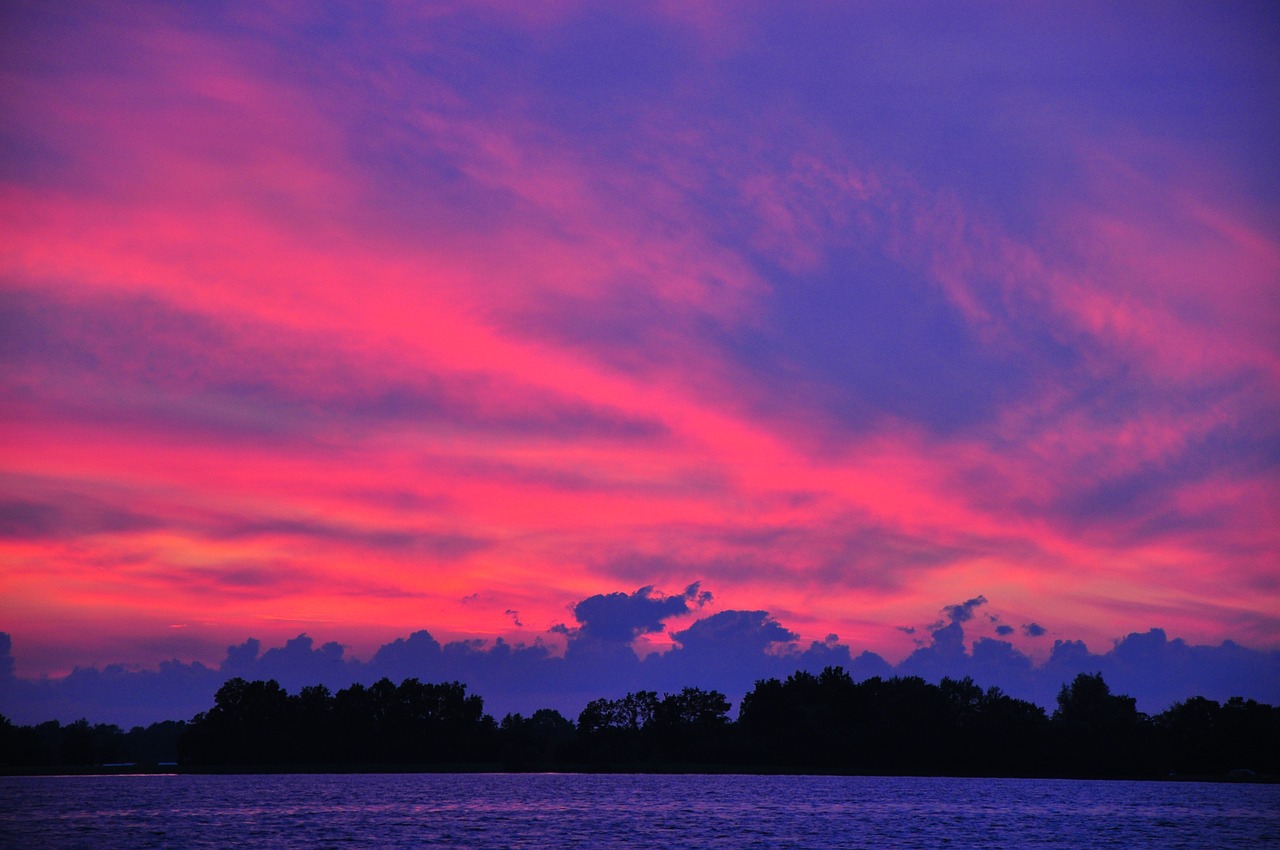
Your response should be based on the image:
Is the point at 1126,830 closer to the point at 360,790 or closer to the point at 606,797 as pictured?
the point at 606,797

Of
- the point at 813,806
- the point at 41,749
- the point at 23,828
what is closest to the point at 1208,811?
the point at 813,806

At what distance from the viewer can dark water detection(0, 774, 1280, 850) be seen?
79.8 meters

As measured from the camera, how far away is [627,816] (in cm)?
10300

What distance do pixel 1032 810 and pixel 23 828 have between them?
318ft

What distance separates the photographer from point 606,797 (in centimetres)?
13650

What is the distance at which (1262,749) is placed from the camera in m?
194

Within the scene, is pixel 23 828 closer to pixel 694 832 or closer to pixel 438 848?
pixel 438 848

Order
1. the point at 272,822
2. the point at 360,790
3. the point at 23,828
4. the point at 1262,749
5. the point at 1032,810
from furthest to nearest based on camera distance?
the point at 1262,749 < the point at 360,790 < the point at 1032,810 < the point at 272,822 < the point at 23,828

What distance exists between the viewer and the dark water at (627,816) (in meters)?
79.8

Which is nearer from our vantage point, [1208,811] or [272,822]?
[272,822]

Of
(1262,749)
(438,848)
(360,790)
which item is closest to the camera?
(438,848)

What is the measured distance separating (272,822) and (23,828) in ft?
62.3

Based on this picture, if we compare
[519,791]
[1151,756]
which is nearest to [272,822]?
[519,791]

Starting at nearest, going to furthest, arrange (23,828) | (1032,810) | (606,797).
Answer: (23,828) < (1032,810) < (606,797)
